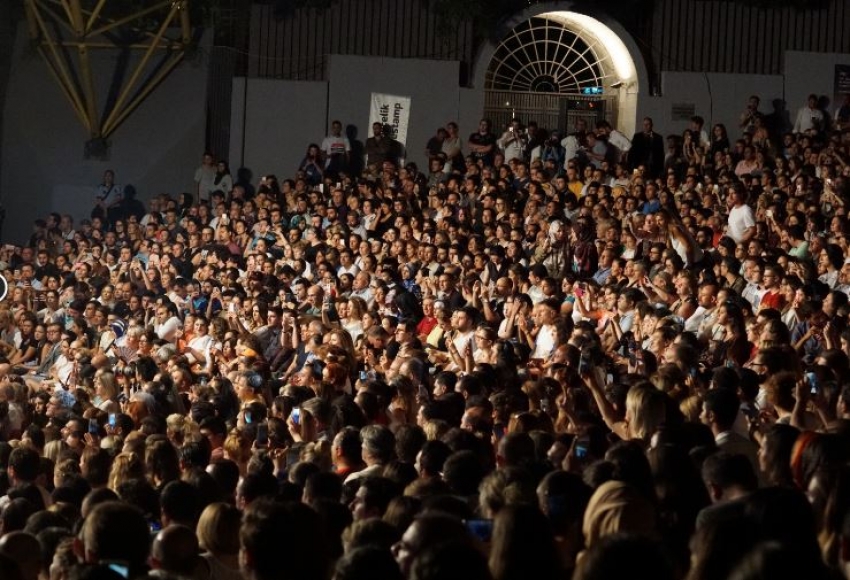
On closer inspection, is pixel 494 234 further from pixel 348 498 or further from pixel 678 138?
pixel 348 498

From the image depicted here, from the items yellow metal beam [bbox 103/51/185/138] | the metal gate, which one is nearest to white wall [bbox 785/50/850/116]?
the metal gate

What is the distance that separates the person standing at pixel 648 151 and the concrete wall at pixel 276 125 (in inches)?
222

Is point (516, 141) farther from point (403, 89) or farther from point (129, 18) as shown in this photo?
point (129, 18)

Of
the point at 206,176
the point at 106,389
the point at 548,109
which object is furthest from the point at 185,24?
the point at 106,389

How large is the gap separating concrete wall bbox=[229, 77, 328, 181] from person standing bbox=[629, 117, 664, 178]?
5647 millimetres

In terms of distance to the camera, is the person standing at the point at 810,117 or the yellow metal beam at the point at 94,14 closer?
the person standing at the point at 810,117

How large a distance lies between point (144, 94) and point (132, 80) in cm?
54

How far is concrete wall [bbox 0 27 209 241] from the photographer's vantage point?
2423 cm

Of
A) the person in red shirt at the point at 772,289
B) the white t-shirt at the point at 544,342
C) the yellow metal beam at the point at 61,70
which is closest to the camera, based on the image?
the person in red shirt at the point at 772,289

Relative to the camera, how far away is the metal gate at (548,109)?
2301 cm

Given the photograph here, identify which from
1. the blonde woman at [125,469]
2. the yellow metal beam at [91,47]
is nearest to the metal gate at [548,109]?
the yellow metal beam at [91,47]

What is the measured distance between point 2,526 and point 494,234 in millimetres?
10491

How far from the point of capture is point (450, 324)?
13.3 m

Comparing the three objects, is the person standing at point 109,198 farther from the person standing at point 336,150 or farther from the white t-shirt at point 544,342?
the white t-shirt at point 544,342
